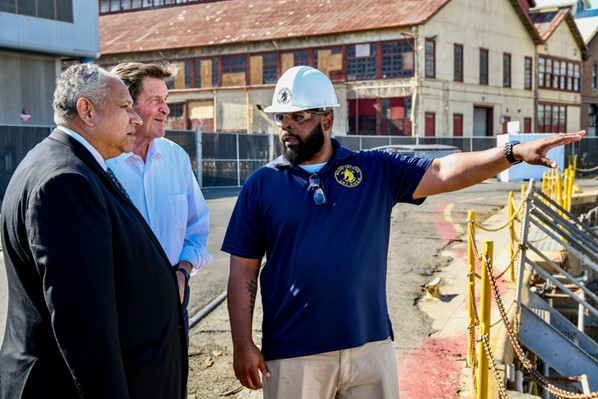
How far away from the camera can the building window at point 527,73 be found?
4497 cm

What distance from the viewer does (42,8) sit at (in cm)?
2561

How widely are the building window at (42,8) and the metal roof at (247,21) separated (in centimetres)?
1531

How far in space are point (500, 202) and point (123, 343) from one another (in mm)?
18356

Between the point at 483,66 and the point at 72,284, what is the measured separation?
41985 millimetres

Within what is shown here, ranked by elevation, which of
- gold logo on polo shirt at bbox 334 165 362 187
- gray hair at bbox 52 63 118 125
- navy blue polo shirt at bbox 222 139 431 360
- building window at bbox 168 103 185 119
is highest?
building window at bbox 168 103 185 119

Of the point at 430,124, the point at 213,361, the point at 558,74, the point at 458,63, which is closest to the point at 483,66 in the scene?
the point at 458,63

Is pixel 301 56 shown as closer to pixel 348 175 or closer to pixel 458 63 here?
pixel 458 63

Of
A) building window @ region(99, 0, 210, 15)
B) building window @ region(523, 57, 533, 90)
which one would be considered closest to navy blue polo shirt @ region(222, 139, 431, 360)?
building window @ region(523, 57, 533, 90)

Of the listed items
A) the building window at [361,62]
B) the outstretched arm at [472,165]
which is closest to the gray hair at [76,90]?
the outstretched arm at [472,165]

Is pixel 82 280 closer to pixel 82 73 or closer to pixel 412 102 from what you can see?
pixel 82 73

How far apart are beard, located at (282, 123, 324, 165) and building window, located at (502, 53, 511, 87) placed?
42.2 metres

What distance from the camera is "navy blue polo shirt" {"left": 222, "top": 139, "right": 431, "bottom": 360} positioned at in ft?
10.4

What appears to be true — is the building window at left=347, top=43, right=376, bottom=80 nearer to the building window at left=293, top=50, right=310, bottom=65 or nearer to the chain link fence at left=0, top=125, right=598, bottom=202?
the building window at left=293, top=50, right=310, bottom=65

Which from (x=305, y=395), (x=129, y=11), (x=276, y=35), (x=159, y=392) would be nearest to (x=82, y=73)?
(x=159, y=392)
